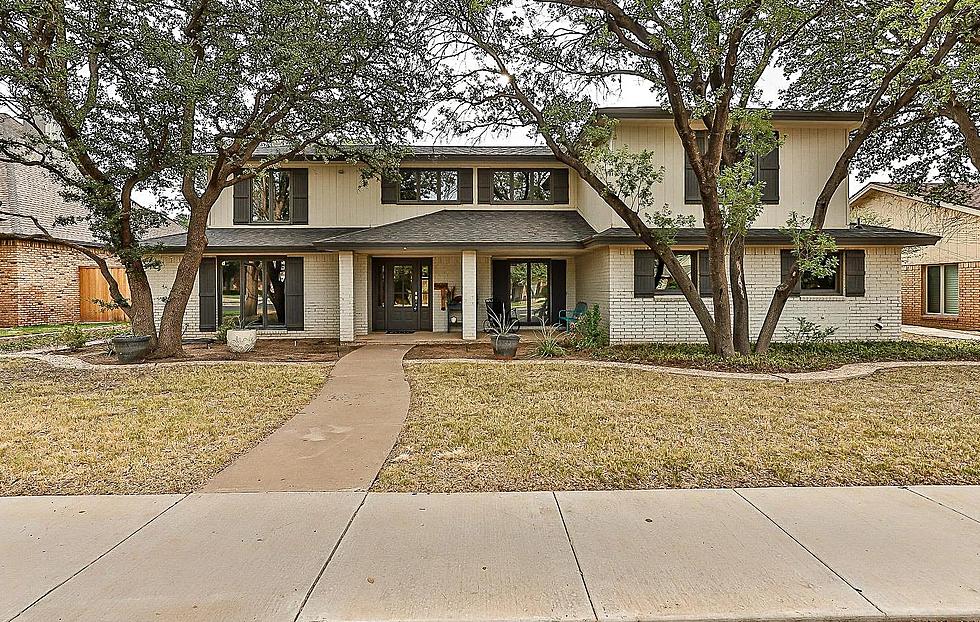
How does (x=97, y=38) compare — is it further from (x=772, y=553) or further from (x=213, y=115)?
(x=772, y=553)

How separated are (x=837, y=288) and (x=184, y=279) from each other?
49.6 ft

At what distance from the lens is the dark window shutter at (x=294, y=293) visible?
1466 cm

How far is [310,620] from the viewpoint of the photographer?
8.83ft

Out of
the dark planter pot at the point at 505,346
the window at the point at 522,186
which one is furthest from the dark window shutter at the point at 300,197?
the dark planter pot at the point at 505,346

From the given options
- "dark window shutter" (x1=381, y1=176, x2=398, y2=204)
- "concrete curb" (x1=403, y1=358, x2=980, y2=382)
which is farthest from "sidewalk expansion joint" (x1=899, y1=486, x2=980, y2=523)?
"dark window shutter" (x1=381, y1=176, x2=398, y2=204)

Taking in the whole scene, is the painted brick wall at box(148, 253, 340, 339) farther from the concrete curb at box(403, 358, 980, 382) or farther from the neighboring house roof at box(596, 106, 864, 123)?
the neighboring house roof at box(596, 106, 864, 123)

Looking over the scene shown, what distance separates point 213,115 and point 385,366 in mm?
6259

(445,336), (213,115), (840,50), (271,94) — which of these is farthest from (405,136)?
(840,50)

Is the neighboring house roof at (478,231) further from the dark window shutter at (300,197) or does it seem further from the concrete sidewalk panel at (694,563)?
the concrete sidewalk panel at (694,563)

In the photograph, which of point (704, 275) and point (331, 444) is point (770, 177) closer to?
point (704, 275)

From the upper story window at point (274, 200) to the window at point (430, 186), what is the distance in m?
2.78

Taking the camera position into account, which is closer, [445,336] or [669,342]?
[669,342]

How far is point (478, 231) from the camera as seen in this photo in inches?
550

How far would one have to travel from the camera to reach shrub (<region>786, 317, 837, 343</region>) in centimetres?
1273
